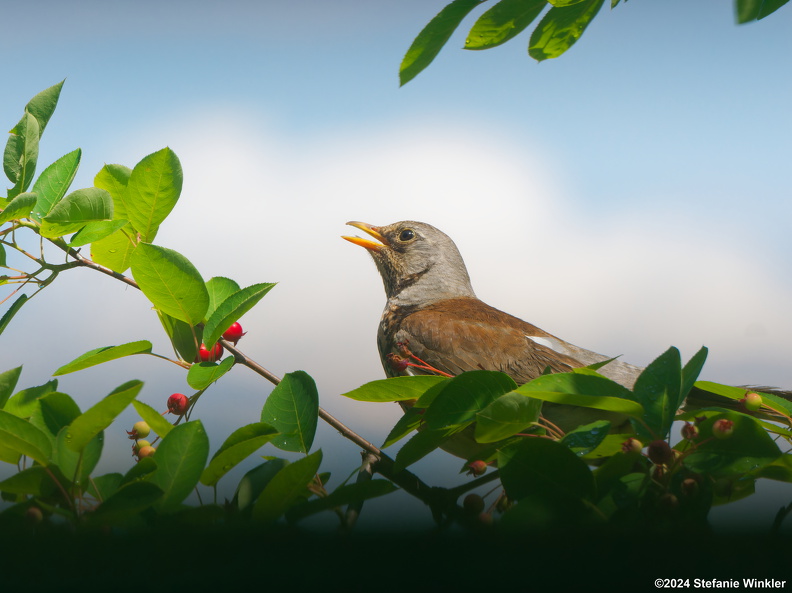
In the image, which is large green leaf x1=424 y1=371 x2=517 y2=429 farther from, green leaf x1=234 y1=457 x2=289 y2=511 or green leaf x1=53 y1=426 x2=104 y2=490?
green leaf x1=53 y1=426 x2=104 y2=490

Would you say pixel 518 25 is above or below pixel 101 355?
above

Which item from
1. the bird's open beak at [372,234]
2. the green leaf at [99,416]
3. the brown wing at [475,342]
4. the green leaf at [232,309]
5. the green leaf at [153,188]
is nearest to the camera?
the green leaf at [99,416]

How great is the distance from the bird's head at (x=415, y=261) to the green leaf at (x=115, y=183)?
111 inches

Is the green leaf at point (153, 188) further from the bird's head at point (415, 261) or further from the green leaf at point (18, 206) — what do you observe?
the bird's head at point (415, 261)

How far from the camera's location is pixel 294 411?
1.58 metres

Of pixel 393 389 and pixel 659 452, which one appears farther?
pixel 393 389

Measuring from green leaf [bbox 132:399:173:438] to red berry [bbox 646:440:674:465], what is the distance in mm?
1015

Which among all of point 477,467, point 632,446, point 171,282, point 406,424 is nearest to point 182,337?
point 171,282

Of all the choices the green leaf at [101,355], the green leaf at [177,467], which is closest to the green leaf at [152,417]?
the green leaf at [101,355]

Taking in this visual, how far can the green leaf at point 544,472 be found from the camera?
4.14 ft

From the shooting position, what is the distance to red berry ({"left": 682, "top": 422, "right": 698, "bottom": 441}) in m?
1.43

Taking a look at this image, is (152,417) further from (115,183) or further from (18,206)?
(115,183)

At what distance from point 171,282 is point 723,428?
124 centimetres

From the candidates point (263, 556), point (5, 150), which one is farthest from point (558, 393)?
point (5, 150)
